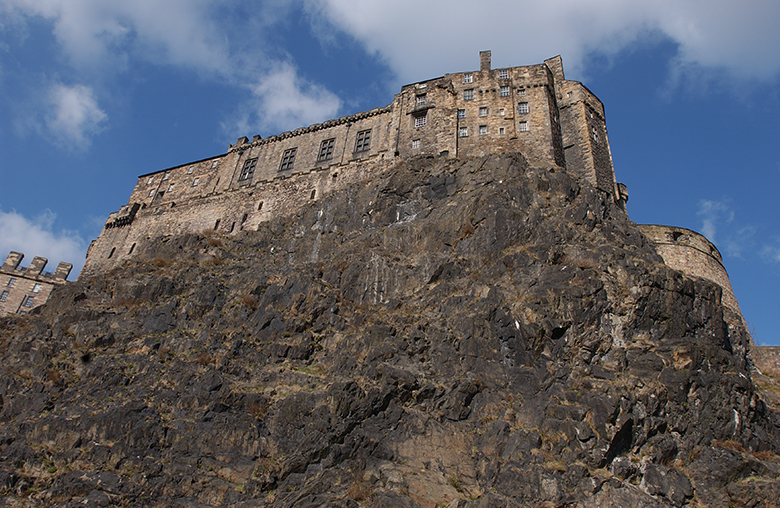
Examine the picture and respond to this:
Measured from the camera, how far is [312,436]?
1886 cm

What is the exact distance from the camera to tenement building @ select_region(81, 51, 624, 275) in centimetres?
3597

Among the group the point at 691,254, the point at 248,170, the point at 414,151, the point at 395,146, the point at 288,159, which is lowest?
the point at 691,254

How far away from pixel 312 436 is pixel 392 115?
26.7 meters

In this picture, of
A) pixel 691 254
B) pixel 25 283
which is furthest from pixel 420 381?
pixel 25 283

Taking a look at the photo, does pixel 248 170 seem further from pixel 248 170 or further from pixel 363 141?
pixel 363 141

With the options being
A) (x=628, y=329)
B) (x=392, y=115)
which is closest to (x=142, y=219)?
(x=392, y=115)

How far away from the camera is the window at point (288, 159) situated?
136 ft

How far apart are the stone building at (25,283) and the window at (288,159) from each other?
2684 cm

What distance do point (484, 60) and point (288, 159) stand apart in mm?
16725

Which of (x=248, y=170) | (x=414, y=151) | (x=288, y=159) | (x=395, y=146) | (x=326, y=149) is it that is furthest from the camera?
(x=248, y=170)

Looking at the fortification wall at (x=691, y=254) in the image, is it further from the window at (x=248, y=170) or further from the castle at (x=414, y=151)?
the window at (x=248, y=170)

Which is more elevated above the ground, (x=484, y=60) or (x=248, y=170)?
(x=484, y=60)

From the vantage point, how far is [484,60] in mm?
40188

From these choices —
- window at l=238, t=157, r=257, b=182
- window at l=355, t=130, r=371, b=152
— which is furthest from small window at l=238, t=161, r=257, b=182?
window at l=355, t=130, r=371, b=152
